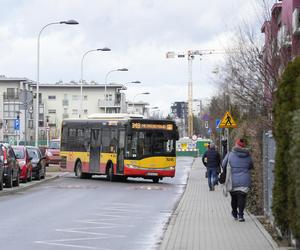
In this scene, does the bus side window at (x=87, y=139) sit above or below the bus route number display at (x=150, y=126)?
below

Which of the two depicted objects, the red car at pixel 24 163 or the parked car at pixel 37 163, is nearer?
the red car at pixel 24 163

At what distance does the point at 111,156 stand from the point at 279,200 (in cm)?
2398

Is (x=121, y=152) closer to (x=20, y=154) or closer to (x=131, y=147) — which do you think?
(x=131, y=147)

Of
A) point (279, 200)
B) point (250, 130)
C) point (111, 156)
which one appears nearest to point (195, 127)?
point (111, 156)

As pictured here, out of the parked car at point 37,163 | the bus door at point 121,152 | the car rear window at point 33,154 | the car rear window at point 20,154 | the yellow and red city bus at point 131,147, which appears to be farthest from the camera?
the car rear window at point 33,154

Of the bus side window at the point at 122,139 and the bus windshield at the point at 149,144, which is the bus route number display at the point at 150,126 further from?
the bus side window at the point at 122,139

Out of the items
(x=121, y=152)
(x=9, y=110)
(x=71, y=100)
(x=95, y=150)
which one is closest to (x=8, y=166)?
(x=121, y=152)

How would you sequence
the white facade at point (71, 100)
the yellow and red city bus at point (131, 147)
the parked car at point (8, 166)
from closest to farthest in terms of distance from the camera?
the parked car at point (8, 166) < the yellow and red city bus at point (131, 147) < the white facade at point (71, 100)

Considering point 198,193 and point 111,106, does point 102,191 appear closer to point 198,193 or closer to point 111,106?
point 198,193

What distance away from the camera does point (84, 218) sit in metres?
17.2

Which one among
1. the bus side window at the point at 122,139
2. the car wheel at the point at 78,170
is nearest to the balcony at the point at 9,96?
the car wheel at the point at 78,170

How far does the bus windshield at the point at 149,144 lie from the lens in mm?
33781

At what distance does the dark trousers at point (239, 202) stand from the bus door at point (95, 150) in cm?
2001

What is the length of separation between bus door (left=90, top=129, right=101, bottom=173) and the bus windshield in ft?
8.17
